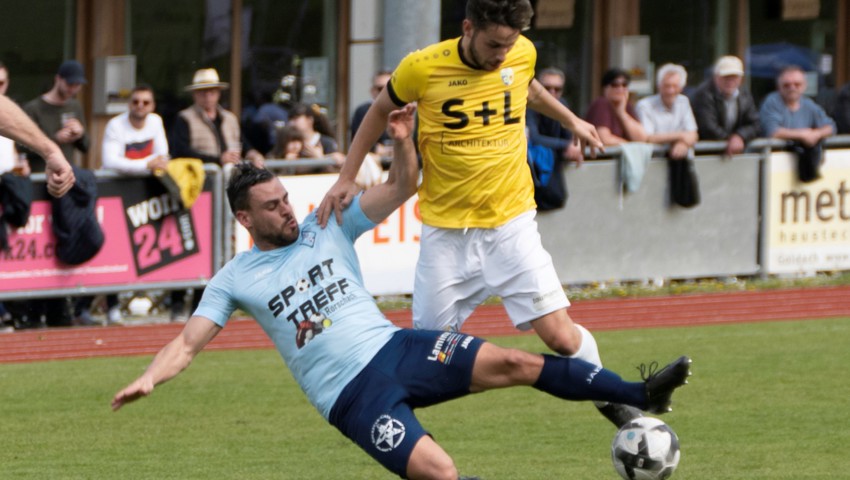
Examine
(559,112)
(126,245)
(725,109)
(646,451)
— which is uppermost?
(559,112)

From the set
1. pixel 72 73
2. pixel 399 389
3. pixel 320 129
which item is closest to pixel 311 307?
pixel 399 389

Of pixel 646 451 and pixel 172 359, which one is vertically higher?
pixel 172 359

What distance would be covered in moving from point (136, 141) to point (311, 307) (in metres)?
6.62

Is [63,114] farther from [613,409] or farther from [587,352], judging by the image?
[613,409]

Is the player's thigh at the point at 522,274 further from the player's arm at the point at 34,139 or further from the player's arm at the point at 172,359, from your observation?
the player's arm at the point at 34,139

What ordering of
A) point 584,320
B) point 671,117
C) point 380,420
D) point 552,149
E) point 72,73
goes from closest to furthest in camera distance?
point 380,420, point 72,73, point 584,320, point 552,149, point 671,117

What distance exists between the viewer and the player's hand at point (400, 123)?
7.40 metres

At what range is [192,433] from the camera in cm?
929

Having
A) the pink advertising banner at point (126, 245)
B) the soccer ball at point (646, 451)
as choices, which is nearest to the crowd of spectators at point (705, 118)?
the pink advertising banner at point (126, 245)

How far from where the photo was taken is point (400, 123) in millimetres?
7406

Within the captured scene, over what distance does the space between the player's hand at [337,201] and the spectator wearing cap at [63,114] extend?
5771mm

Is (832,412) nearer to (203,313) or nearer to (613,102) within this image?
(203,313)

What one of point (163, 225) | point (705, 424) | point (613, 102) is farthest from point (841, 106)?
point (705, 424)

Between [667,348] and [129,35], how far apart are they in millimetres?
7510
